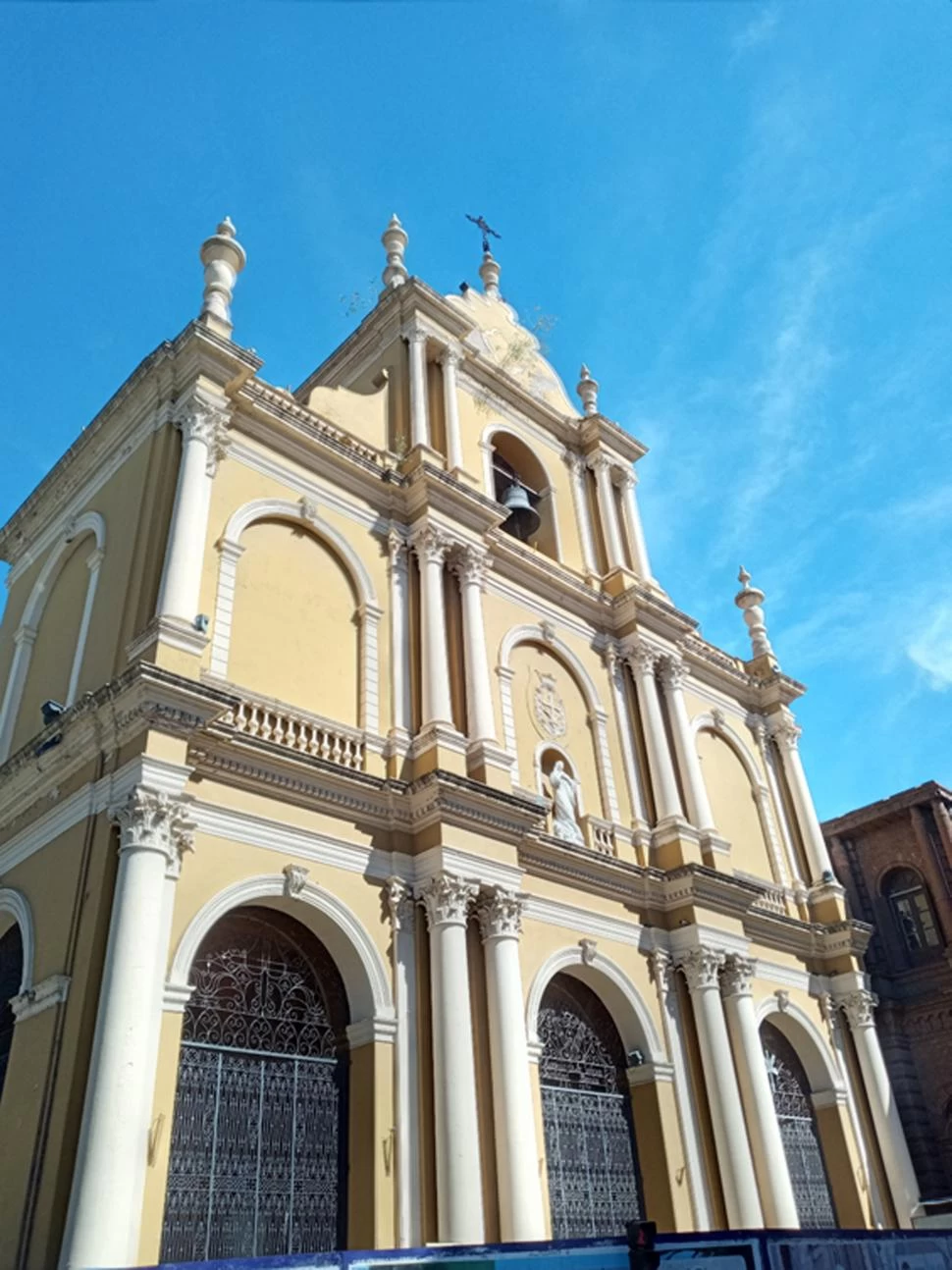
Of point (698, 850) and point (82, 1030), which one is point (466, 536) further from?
point (82, 1030)

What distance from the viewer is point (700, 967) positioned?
1499cm

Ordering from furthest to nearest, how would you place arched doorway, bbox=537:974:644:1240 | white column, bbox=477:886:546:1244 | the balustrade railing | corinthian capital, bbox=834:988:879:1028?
1. corinthian capital, bbox=834:988:879:1028
2. arched doorway, bbox=537:974:644:1240
3. the balustrade railing
4. white column, bbox=477:886:546:1244

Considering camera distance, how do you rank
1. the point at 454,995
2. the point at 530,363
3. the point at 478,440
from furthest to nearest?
the point at 530,363 < the point at 478,440 < the point at 454,995

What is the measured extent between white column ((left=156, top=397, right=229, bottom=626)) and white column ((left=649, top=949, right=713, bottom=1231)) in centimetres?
839

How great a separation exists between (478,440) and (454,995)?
982cm

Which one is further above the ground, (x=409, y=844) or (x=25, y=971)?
(x=409, y=844)

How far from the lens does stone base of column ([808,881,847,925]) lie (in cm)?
1927

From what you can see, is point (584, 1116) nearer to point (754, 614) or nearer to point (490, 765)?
point (490, 765)

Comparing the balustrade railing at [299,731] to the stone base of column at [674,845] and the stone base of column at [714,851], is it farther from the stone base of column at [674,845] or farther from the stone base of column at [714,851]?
the stone base of column at [714,851]

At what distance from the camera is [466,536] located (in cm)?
1536

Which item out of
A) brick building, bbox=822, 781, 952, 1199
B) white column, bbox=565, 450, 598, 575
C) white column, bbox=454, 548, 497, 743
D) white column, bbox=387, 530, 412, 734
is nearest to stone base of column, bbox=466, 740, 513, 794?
white column, bbox=454, 548, 497, 743

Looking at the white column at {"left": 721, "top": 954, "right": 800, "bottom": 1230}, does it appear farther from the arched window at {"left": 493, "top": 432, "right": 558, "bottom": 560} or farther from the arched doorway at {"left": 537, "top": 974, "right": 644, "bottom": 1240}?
the arched window at {"left": 493, "top": 432, "right": 558, "bottom": 560}

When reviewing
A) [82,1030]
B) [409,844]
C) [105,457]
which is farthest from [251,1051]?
[105,457]

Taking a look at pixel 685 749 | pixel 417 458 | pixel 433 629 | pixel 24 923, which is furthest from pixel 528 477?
pixel 24 923
